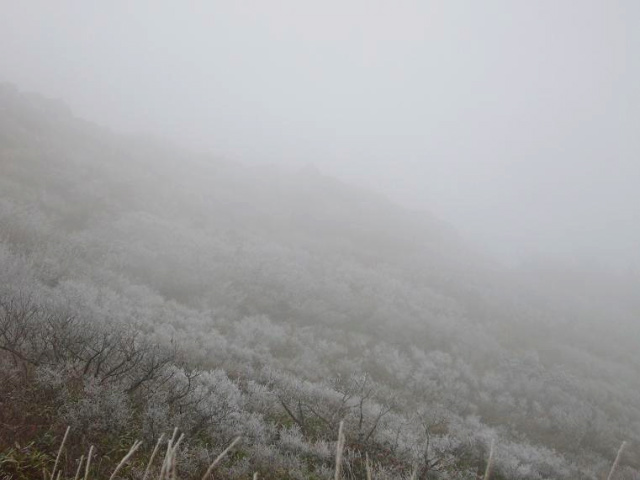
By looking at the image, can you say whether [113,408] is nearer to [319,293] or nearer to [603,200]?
[319,293]

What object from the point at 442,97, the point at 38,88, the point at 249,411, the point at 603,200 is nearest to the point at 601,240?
the point at 603,200

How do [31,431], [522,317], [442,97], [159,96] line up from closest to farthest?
[31,431] → [522,317] → [159,96] → [442,97]

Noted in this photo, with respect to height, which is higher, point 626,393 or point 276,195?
point 276,195

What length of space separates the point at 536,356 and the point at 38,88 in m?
51.0

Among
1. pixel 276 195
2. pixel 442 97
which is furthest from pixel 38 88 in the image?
pixel 442 97

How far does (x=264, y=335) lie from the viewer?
1109 centimetres

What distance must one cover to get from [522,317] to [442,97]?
336ft

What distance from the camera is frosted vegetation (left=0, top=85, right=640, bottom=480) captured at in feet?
15.6

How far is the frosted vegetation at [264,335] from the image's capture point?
4.75 metres

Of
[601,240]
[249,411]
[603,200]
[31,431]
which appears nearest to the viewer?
[31,431]

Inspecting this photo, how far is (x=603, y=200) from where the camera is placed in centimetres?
5953

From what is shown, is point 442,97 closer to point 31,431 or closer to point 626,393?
point 626,393

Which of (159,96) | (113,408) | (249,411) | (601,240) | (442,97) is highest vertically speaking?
(442,97)

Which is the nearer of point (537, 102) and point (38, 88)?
point (38, 88)
